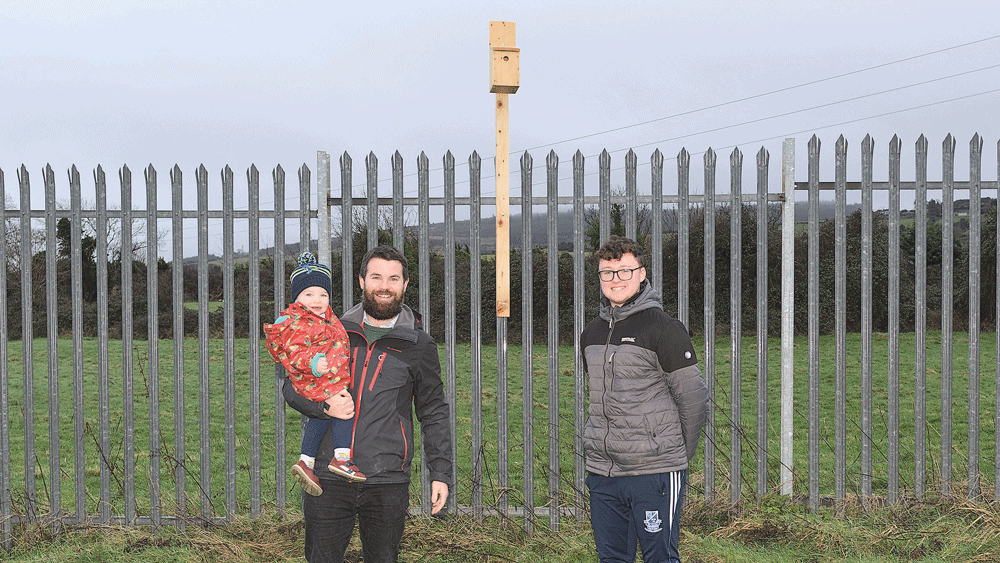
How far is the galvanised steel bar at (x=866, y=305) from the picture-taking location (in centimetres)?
447

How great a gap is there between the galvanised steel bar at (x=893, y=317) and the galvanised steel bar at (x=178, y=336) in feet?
14.4

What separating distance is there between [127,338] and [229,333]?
634mm

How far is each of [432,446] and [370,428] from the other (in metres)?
0.29

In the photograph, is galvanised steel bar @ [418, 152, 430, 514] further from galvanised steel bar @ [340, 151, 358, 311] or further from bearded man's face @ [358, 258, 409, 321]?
bearded man's face @ [358, 258, 409, 321]

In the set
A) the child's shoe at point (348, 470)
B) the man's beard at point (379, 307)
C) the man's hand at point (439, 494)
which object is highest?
the man's beard at point (379, 307)

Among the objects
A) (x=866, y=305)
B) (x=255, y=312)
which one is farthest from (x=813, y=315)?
(x=255, y=312)

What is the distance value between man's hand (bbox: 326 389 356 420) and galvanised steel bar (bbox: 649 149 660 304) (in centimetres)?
215

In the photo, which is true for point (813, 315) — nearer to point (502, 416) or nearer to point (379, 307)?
point (502, 416)

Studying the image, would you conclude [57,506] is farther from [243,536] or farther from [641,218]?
[641,218]

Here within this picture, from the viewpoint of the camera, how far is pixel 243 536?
4.45 meters

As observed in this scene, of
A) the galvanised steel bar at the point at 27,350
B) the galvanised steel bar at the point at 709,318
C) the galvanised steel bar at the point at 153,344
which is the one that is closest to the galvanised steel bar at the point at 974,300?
the galvanised steel bar at the point at 709,318

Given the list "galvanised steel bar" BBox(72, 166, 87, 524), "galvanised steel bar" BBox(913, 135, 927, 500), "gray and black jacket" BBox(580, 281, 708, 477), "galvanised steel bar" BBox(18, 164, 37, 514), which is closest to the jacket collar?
"gray and black jacket" BBox(580, 281, 708, 477)

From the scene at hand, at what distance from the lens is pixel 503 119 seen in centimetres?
420

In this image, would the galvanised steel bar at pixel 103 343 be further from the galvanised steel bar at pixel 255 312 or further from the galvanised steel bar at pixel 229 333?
the galvanised steel bar at pixel 255 312
